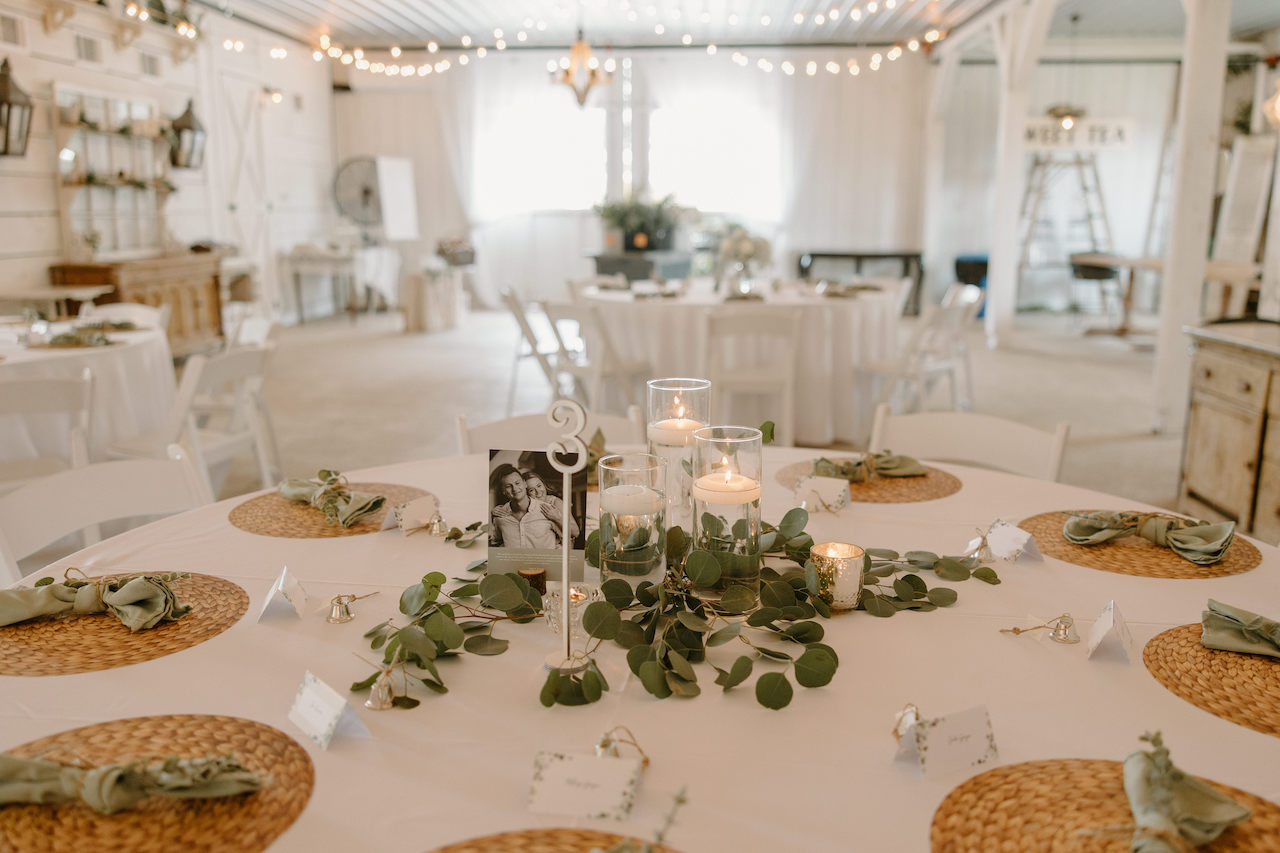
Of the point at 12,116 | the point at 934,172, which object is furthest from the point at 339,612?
the point at 934,172

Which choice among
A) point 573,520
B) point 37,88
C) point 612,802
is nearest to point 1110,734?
point 612,802

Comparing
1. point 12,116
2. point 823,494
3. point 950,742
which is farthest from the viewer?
point 12,116

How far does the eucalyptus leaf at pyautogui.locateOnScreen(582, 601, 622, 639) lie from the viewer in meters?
1.09

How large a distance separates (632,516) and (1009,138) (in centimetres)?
842

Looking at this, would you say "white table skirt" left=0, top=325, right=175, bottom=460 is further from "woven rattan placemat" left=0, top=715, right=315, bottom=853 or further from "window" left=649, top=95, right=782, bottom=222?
"window" left=649, top=95, right=782, bottom=222

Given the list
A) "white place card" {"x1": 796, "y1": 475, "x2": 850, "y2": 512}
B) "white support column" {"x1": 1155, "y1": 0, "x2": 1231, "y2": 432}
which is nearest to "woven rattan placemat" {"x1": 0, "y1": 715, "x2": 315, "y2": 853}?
"white place card" {"x1": 796, "y1": 475, "x2": 850, "y2": 512}

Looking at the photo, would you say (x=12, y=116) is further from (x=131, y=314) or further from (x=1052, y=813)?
(x=1052, y=813)

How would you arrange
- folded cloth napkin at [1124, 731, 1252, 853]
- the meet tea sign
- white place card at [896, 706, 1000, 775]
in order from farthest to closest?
the meet tea sign
white place card at [896, 706, 1000, 775]
folded cloth napkin at [1124, 731, 1252, 853]

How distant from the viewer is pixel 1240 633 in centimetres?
118

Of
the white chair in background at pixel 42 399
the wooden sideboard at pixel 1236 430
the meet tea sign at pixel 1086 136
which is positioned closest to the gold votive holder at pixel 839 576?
the white chair in background at pixel 42 399

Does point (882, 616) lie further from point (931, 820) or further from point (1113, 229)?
point (1113, 229)

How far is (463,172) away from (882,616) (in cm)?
1144

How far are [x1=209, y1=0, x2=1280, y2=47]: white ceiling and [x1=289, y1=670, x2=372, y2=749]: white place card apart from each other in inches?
342

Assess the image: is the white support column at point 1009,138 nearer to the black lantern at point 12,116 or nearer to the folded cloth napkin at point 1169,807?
the black lantern at point 12,116
